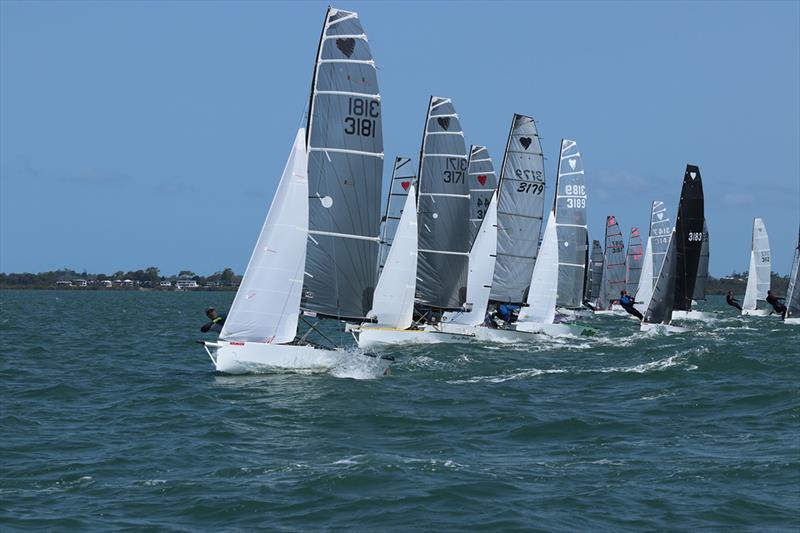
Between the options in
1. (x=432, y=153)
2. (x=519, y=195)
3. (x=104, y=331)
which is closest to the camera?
(x=432, y=153)

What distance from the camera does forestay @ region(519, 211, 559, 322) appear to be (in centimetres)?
4378

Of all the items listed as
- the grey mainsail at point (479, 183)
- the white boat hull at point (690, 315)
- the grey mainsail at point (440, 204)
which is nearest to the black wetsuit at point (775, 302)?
the white boat hull at point (690, 315)

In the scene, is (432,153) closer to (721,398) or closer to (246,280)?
(246,280)

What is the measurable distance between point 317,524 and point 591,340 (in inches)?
1209

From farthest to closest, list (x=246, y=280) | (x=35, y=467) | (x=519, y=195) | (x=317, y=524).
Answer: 1. (x=519, y=195)
2. (x=246, y=280)
3. (x=35, y=467)
4. (x=317, y=524)

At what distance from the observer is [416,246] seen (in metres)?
35.6

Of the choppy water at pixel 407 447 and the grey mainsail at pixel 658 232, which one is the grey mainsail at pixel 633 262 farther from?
the choppy water at pixel 407 447

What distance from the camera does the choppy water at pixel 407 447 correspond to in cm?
1327

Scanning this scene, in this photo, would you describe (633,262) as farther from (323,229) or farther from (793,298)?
(323,229)

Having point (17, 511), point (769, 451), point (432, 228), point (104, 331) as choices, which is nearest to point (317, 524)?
point (17, 511)

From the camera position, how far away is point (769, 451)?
667 inches

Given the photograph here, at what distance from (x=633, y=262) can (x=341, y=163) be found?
49.7 meters

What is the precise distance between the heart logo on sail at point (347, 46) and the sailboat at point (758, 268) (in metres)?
53.5

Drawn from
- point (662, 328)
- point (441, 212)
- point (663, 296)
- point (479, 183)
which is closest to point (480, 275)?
point (441, 212)
